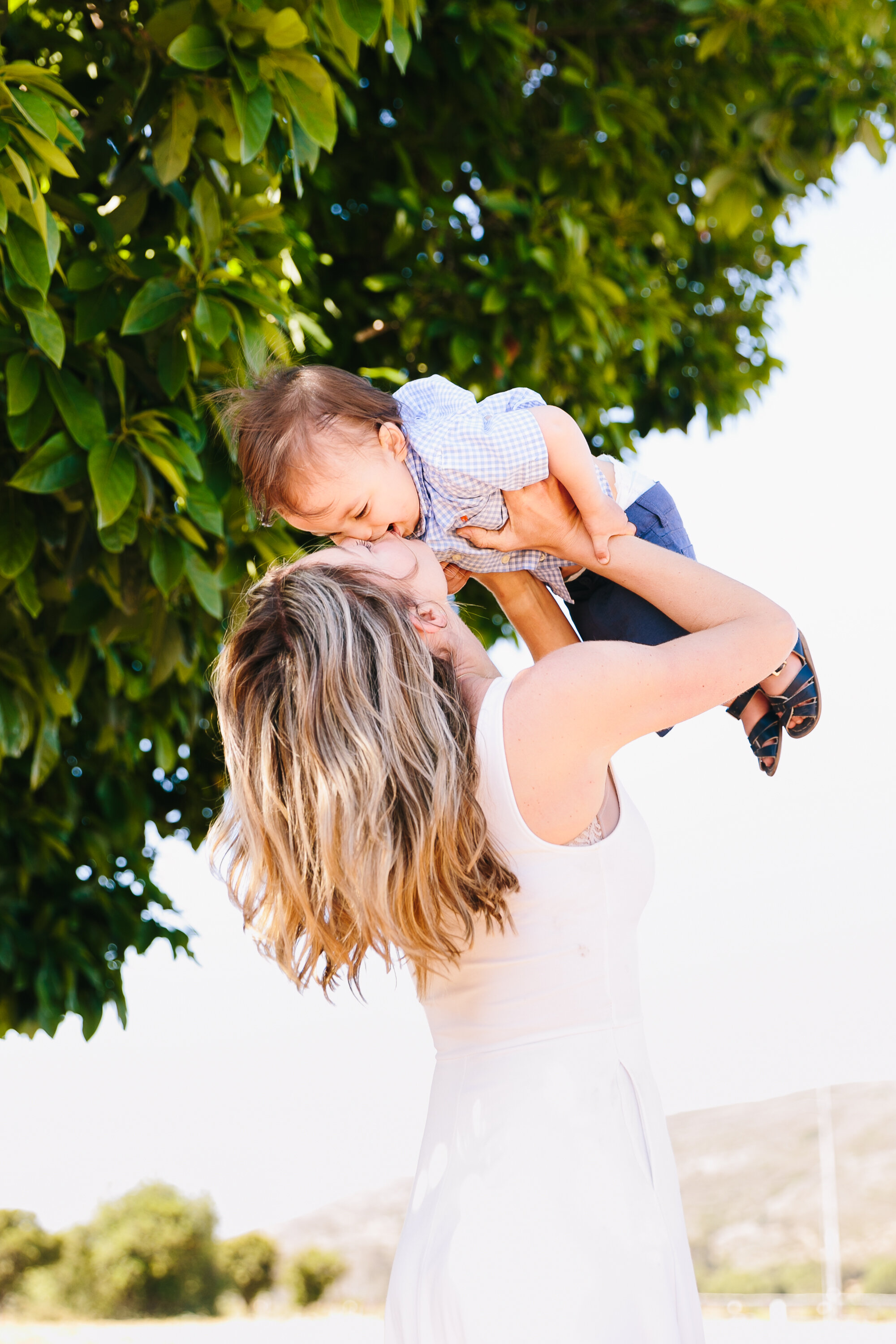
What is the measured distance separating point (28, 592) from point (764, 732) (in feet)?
4.56

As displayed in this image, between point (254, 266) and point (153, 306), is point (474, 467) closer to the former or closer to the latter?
point (153, 306)

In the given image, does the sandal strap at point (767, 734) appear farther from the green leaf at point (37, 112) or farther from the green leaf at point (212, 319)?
the green leaf at point (37, 112)

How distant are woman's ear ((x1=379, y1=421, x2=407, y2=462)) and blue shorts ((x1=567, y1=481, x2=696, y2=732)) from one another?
1.06 feet

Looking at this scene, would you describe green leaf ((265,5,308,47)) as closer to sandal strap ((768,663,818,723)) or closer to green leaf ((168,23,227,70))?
green leaf ((168,23,227,70))

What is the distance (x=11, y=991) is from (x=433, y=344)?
7.06ft

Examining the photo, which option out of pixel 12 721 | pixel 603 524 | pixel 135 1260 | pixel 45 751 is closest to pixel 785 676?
pixel 603 524

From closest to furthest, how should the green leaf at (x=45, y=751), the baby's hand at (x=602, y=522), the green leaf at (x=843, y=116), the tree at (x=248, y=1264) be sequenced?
the baby's hand at (x=602, y=522) → the green leaf at (x=45, y=751) → the green leaf at (x=843, y=116) → the tree at (x=248, y=1264)

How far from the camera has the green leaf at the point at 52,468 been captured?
1.96m

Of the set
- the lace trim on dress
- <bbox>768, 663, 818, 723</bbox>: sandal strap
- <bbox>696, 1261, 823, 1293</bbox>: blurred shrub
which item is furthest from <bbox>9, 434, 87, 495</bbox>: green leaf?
<bbox>696, 1261, 823, 1293</bbox>: blurred shrub

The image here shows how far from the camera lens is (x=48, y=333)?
185cm

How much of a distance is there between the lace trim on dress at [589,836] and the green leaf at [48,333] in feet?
3.65

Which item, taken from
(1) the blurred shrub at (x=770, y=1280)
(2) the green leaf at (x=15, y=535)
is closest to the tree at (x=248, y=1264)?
(1) the blurred shrub at (x=770, y=1280)

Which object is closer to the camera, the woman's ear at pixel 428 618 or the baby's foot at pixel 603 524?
the woman's ear at pixel 428 618

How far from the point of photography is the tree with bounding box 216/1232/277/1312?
9.49 metres
